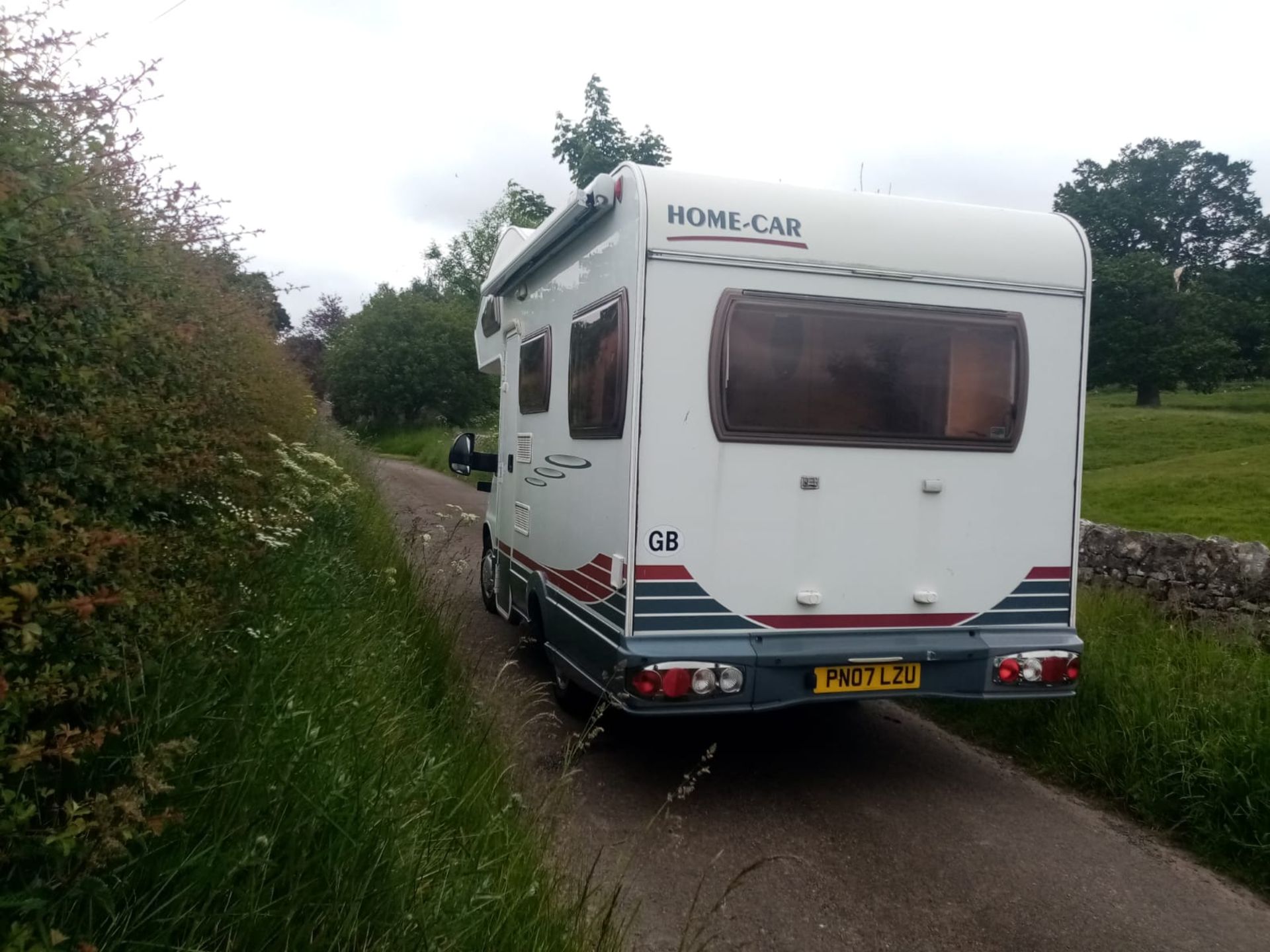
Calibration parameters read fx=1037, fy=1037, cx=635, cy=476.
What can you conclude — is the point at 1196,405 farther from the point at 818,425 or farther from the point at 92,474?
the point at 92,474

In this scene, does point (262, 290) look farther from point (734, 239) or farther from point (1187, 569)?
point (1187, 569)

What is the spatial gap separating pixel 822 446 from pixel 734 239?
107 cm

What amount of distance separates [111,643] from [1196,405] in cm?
4088

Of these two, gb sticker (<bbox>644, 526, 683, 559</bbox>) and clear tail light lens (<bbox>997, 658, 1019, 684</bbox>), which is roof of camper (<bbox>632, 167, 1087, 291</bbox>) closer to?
gb sticker (<bbox>644, 526, 683, 559</bbox>)

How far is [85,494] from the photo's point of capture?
2855 mm

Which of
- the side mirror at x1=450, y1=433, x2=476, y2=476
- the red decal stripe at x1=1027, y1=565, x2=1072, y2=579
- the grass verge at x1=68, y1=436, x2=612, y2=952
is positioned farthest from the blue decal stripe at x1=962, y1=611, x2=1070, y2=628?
the side mirror at x1=450, y1=433, x2=476, y2=476

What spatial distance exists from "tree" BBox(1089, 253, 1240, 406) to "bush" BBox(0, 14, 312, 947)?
4024 centimetres

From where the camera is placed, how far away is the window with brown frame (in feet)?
27.3

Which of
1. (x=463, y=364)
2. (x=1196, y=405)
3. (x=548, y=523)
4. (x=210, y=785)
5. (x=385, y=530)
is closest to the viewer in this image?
(x=210, y=785)

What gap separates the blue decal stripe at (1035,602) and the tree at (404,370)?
2791 cm

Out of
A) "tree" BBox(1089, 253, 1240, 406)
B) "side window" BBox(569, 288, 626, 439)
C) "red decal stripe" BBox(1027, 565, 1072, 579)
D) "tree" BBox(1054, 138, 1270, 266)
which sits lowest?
"red decal stripe" BBox(1027, 565, 1072, 579)

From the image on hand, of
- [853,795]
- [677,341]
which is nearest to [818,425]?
[677,341]

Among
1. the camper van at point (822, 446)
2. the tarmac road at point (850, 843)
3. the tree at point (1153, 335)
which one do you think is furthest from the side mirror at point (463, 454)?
the tree at point (1153, 335)

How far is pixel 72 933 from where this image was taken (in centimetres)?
220
